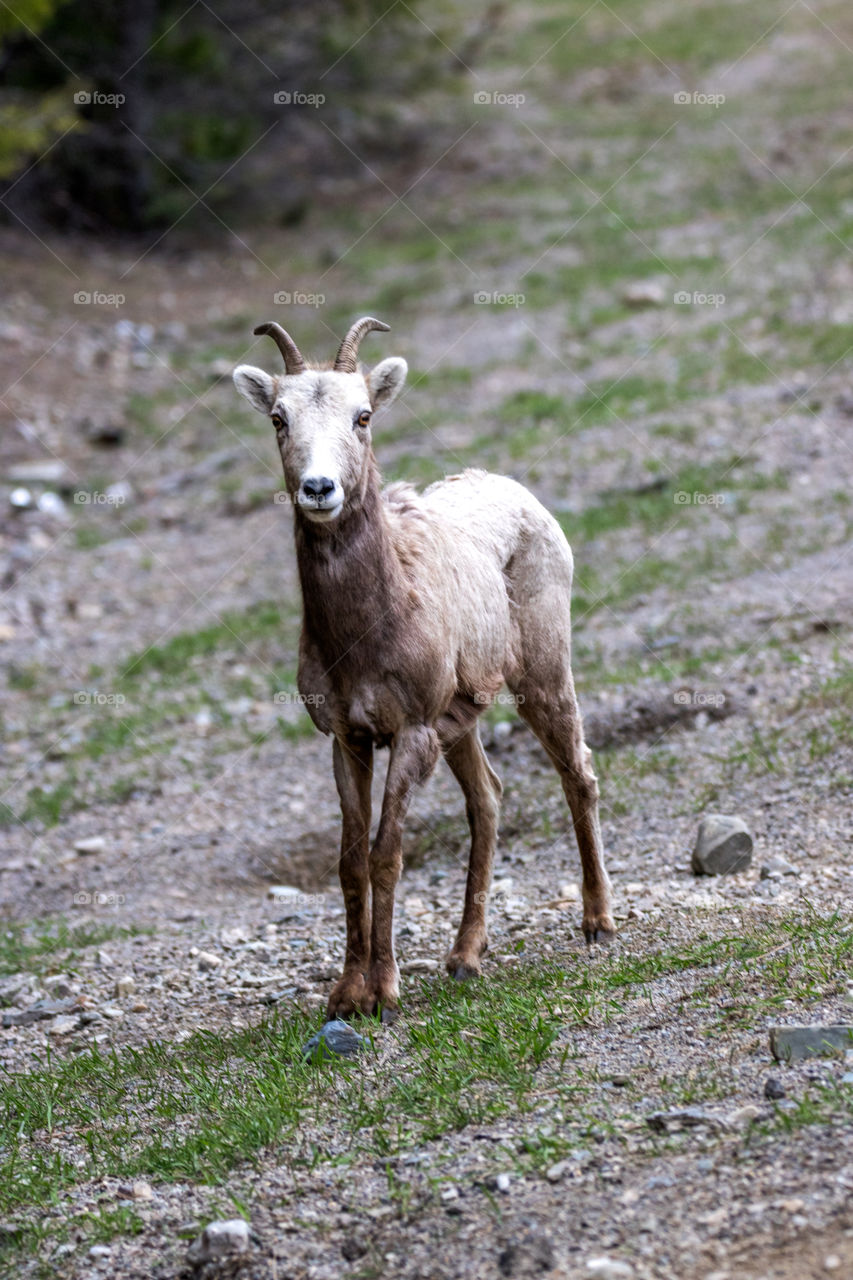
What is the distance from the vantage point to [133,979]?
7348 millimetres

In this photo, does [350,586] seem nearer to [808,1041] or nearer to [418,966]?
[418,966]

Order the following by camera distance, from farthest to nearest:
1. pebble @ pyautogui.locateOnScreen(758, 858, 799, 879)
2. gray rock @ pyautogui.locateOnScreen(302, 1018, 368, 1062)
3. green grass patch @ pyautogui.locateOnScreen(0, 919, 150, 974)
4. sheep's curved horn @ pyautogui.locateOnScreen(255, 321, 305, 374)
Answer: green grass patch @ pyautogui.locateOnScreen(0, 919, 150, 974) < pebble @ pyautogui.locateOnScreen(758, 858, 799, 879) < sheep's curved horn @ pyautogui.locateOnScreen(255, 321, 305, 374) < gray rock @ pyautogui.locateOnScreen(302, 1018, 368, 1062)

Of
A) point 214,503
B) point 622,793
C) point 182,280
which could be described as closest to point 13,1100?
point 622,793

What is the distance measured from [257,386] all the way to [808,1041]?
357 centimetres

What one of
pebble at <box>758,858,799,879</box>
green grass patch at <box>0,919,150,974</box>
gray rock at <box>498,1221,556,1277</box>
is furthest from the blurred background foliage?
gray rock at <box>498,1221,556,1277</box>

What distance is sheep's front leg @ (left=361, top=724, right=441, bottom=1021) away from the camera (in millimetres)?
6059

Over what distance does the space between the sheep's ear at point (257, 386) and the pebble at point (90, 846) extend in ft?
13.6

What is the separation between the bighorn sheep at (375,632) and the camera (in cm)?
605

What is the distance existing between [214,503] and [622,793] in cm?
811

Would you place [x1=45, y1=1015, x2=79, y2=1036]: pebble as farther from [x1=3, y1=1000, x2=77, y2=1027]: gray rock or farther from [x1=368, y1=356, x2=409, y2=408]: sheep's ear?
[x1=368, y1=356, x2=409, y2=408]: sheep's ear

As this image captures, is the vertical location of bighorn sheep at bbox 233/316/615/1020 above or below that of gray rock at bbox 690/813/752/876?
above

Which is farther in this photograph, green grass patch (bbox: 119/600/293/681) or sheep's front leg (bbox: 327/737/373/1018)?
green grass patch (bbox: 119/600/293/681)

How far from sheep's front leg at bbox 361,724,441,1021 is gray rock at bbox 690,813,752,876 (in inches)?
72.6

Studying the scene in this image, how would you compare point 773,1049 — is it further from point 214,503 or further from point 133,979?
point 214,503
